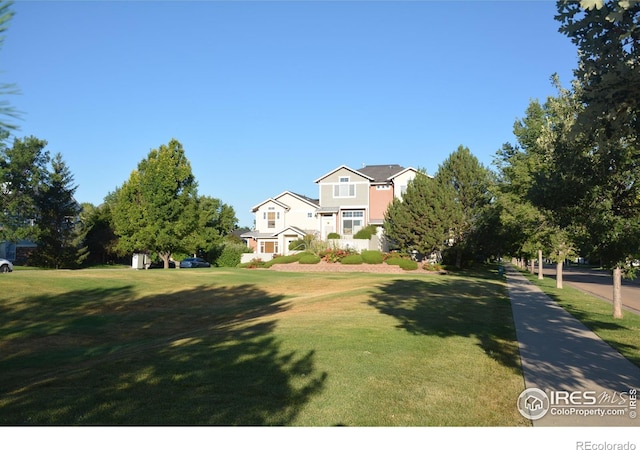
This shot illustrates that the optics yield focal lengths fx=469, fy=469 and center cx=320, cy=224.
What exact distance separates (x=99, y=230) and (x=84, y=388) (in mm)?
51483

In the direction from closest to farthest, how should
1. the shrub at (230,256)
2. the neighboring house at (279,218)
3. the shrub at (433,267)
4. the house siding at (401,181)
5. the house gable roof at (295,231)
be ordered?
1. the shrub at (433,267)
2. the house siding at (401,181)
3. the house gable roof at (295,231)
4. the shrub at (230,256)
5. the neighboring house at (279,218)

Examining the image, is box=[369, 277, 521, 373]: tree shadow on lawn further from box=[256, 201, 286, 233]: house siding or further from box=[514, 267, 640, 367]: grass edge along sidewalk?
box=[256, 201, 286, 233]: house siding

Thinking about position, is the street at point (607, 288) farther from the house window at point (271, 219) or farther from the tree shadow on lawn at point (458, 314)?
the house window at point (271, 219)

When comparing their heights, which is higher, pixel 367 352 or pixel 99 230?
pixel 99 230

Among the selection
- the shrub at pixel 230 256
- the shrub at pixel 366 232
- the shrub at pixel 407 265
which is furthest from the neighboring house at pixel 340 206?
the shrub at pixel 407 265

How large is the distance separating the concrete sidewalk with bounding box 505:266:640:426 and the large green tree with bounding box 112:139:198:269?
34705mm

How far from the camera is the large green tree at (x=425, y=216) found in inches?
1531

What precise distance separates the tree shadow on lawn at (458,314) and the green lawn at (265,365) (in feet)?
0.25

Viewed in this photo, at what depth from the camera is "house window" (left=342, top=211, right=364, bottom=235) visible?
5028 centimetres

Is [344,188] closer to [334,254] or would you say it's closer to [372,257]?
[334,254]

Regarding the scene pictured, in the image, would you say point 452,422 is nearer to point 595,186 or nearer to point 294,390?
point 294,390

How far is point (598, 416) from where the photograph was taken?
556 centimetres

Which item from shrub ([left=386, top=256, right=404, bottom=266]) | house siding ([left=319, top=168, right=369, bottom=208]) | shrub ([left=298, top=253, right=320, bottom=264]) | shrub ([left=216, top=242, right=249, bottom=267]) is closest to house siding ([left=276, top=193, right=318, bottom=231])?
house siding ([left=319, top=168, right=369, bottom=208])

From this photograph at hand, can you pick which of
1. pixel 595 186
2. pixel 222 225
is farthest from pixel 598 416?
pixel 222 225
